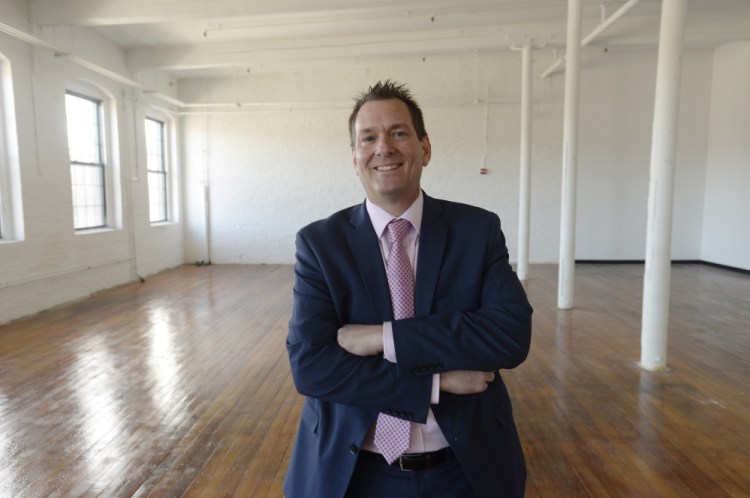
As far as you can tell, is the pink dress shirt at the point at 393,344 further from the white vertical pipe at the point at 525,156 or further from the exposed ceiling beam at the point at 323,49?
the exposed ceiling beam at the point at 323,49

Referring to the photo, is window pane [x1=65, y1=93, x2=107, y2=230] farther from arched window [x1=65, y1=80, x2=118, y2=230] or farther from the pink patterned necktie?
the pink patterned necktie

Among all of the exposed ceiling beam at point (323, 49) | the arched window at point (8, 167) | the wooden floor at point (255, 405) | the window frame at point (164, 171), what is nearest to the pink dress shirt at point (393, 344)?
the wooden floor at point (255, 405)

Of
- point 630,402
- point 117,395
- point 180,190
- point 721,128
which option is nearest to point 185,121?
point 180,190

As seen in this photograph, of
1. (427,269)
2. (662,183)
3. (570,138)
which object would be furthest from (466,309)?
(570,138)

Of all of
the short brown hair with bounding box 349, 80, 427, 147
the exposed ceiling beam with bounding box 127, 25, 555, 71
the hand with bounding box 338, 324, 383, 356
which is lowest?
the hand with bounding box 338, 324, 383, 356

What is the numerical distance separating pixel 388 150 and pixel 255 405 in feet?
9.42

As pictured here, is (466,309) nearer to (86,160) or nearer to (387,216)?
(387,216)

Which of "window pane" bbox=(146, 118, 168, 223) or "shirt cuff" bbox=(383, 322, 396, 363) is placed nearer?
"shirt cuff" bbox=(383, 322, 396, 363)

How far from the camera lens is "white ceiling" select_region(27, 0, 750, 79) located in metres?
6.06

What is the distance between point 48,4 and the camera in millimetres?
6168

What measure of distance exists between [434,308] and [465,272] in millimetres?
131

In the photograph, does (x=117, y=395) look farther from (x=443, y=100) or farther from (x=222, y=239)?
(x=443, y=100)

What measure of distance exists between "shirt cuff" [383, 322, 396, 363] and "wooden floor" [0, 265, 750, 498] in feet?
5.61

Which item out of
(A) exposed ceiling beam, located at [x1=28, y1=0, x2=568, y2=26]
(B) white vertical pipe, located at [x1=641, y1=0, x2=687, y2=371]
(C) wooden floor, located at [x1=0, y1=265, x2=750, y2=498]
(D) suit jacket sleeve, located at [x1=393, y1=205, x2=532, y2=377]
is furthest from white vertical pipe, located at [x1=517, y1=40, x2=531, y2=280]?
(D) suit jacket sleeve, located at [x1=393, y1=205, x2=532, y2=377]
